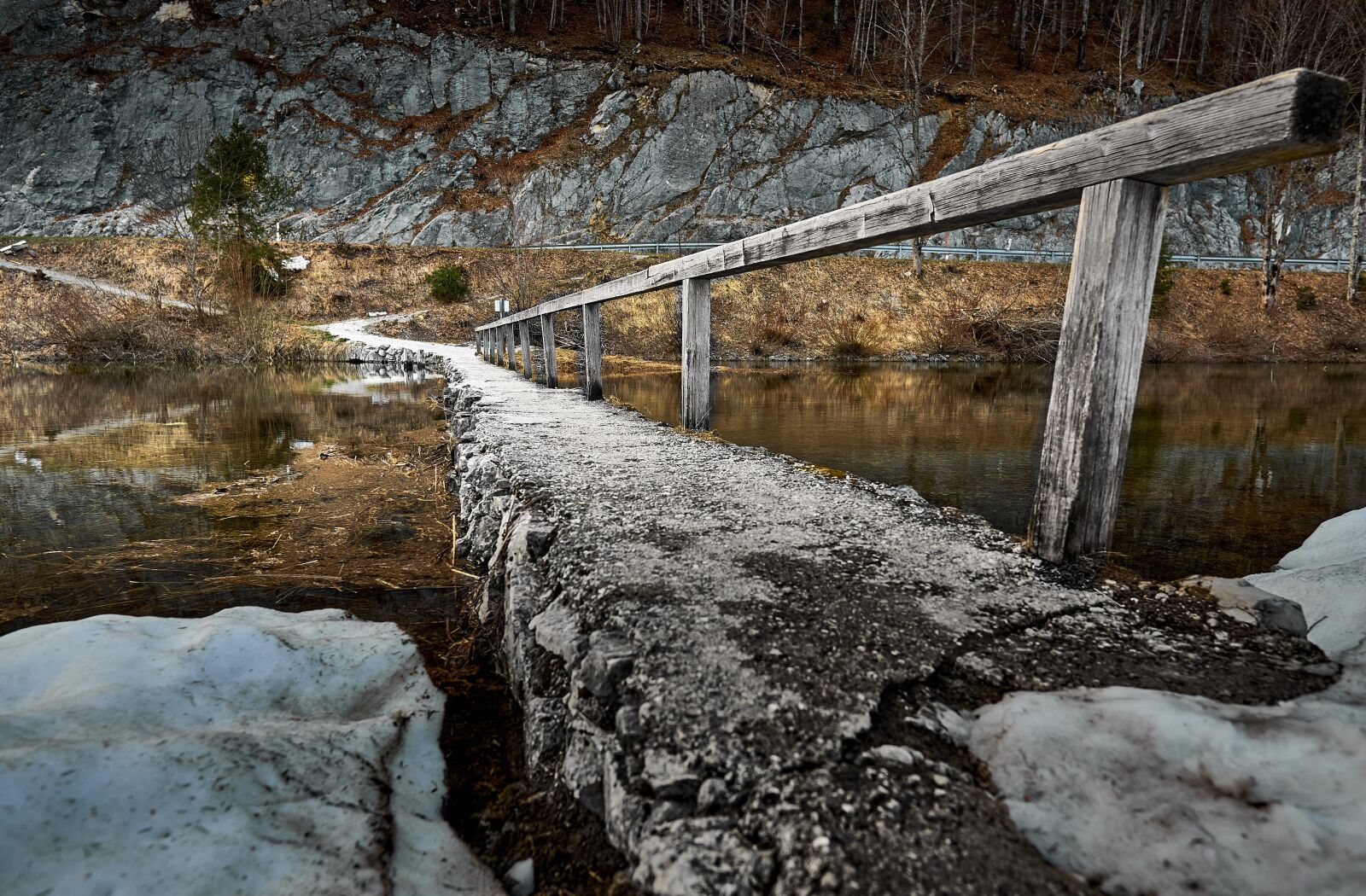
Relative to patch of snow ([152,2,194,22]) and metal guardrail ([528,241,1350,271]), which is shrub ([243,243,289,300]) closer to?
metal guardrail ([528,241,1350,271])

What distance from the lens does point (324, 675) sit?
2.06 metres

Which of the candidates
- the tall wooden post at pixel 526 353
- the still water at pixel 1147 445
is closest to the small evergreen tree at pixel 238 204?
→ the tall wooden post at pixel 526 353

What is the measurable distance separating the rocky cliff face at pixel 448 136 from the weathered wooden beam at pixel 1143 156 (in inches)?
1433

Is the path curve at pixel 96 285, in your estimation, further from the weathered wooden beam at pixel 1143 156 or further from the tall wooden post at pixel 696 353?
the weathered wooden beam at pixel 1143 156

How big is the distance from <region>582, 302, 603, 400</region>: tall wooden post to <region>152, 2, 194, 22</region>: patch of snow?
217ft

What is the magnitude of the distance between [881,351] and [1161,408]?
44.5 feet

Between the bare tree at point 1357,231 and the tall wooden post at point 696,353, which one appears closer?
the tall wooden post at point 696,353

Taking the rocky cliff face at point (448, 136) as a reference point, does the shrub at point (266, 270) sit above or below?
below

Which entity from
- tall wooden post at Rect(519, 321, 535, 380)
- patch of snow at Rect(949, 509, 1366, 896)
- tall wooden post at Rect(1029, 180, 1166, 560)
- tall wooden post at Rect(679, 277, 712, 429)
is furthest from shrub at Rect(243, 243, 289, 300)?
patch of snow at Rect(949, 509, 1366, 896)

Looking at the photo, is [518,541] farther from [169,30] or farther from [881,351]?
[169,30]

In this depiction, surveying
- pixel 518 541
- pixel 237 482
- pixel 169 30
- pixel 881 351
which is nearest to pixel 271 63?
pixel 169 30

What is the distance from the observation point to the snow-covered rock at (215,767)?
3.81 ft

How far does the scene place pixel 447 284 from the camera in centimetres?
2781

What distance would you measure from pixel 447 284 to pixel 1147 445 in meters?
26.8
